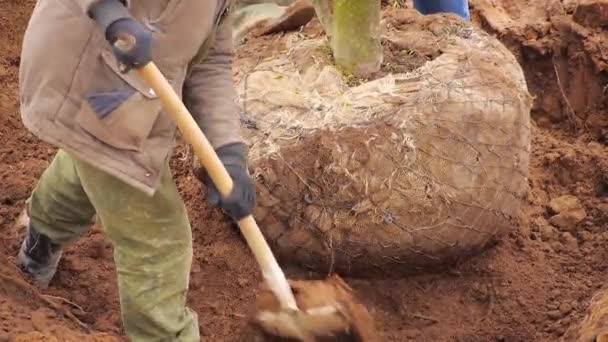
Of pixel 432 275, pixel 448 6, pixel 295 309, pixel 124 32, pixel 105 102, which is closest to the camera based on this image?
pixel 124 32

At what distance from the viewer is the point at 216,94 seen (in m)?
1.93

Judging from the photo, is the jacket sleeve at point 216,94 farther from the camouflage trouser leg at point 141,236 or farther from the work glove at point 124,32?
the work glove at point 124,32

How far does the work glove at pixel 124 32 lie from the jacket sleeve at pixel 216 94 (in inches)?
14.1

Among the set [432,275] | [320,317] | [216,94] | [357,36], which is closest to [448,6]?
[357,36]

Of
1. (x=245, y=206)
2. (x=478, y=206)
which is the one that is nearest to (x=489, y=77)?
(x=478, y=206)

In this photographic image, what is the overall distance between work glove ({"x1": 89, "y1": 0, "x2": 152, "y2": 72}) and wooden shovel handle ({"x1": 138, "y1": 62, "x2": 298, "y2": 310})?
0.03m

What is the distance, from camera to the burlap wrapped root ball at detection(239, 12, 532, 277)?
223 centimetres

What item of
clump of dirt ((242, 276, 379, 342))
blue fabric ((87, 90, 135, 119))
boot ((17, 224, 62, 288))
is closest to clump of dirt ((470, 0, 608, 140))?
clump of dirt ((242, 276, 379, 342))

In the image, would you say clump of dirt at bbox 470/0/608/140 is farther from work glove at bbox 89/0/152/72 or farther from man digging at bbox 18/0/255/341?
work glove at bbox 89/0/152/72

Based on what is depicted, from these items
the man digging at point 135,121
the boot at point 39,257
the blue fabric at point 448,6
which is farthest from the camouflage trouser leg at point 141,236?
the blue fabric at point 448,6

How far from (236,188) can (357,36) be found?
2.52 ft

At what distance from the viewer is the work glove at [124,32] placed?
1532 millimetres

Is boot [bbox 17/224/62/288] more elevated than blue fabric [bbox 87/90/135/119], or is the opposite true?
blue fabric [bbox 87/90/135/119]

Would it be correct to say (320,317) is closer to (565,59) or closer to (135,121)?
(135,121)
